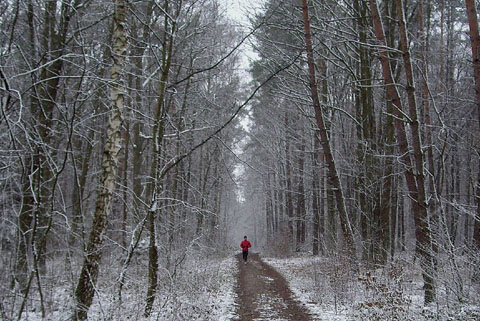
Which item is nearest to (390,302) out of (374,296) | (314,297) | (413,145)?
(374,296)

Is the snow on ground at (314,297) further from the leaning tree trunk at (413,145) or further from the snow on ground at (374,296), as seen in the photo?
the leaning tree trunk at (413,145)

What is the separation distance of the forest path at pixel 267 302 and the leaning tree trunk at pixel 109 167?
3413mm

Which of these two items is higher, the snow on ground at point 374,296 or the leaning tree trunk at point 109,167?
the leaning tree trunk at point 109,167

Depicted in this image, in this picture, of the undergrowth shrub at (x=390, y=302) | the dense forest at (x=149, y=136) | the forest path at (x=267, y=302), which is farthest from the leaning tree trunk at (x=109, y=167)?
the undergrowth shrub at (x=390, y=302)

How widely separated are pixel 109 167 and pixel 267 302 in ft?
17.7

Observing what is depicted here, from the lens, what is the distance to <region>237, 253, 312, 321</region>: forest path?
714cm

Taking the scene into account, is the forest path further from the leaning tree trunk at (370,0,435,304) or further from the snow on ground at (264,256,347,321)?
the leaning tree trunk at (370,0,435,304)

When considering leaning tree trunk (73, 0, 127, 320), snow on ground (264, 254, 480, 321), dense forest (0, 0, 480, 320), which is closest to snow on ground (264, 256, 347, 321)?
snow on ground (264, 254, 480, 321)

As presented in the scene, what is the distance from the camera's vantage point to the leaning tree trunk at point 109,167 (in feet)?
15.1

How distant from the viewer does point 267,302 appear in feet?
28.3

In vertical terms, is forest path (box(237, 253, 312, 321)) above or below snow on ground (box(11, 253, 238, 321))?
below

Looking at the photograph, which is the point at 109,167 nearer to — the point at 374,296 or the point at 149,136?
the point at 149,136

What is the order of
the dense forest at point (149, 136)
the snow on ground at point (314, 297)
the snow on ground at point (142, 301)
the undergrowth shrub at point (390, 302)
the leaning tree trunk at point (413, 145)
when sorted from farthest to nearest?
the snow on ground at point (314, 297)
the leaning tree trunk at point (413, 145)
the undergrowth shrub at point (390, 302)
the snow on ground at point (142, 301)
the dense forest at point (149, 136)

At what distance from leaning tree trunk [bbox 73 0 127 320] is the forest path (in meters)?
3.41
